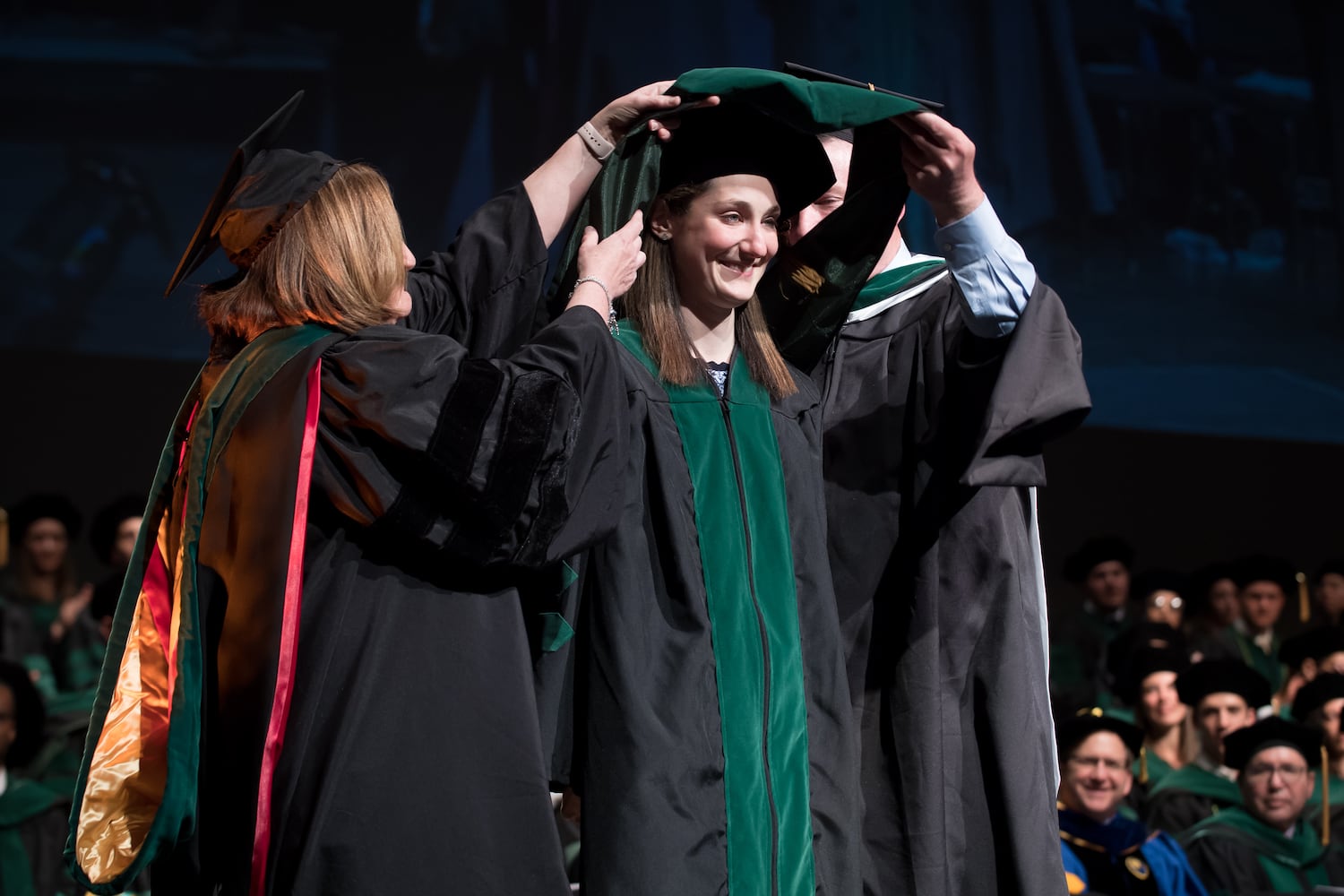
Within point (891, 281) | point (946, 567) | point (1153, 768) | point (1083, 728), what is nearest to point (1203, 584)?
point (1153, 768)

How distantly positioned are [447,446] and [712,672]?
0.58 meters

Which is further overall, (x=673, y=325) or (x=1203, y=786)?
(x=1203, y=786)

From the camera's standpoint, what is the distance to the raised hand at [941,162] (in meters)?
2.70

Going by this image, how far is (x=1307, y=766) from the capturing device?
666 cm

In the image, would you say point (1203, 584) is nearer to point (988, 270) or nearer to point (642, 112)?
point (988, 270)

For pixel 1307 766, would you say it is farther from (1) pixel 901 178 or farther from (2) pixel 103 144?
(2) pixel 103 144

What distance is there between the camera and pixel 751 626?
2.55 m

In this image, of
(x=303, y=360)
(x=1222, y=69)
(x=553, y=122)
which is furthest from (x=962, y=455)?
(x=1222, y=69)

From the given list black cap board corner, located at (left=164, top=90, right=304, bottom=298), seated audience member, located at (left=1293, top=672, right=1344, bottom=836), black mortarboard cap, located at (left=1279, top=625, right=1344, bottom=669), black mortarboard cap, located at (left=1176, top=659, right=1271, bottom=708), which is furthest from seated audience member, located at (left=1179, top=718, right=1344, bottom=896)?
black cap board corner, located at (left=164, top=90, right=304, bottom=298)

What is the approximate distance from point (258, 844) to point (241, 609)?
1.09ft

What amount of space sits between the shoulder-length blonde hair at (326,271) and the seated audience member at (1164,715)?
6165mm

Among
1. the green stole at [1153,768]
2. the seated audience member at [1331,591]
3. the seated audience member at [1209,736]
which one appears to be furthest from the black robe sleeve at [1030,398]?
the seated audience member at [1331,591]

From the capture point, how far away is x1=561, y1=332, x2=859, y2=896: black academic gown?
2.42m

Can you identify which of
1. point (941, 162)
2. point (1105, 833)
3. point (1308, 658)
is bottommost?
point (1105, 833)
